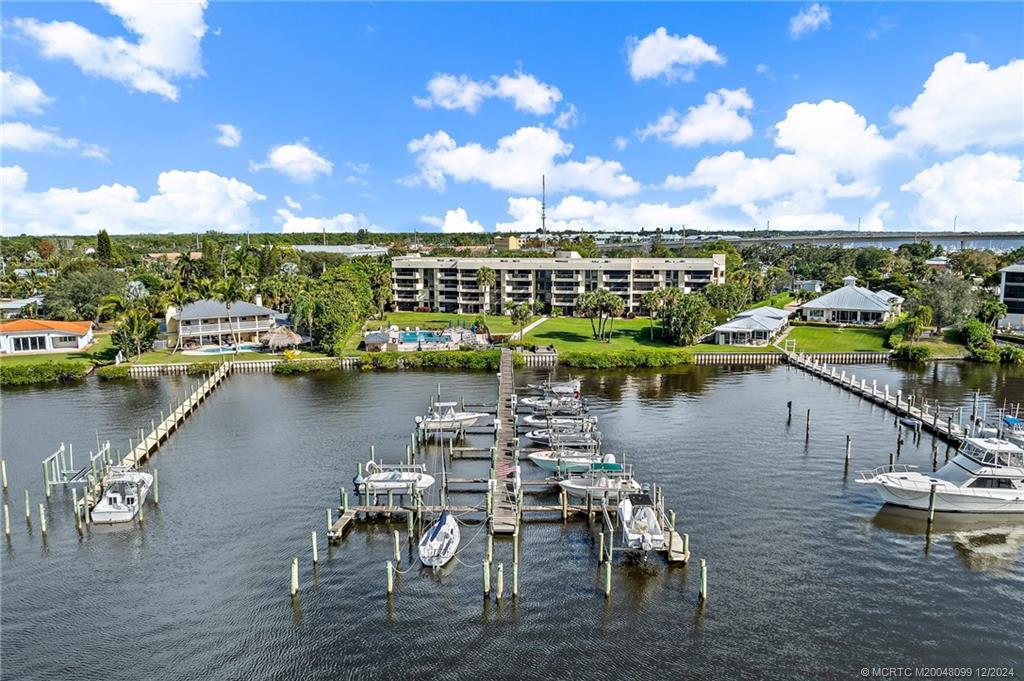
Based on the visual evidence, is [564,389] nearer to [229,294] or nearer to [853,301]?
[229,294]

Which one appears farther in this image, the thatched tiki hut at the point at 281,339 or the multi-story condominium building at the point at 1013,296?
the multi-story condominium building at the point at 1013,296

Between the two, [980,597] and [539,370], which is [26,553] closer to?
[980,597]

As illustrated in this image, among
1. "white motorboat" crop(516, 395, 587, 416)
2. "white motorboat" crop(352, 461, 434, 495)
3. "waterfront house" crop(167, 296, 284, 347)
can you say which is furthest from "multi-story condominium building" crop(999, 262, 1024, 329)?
"waterfront house" crop(167, 296, 284, 347)

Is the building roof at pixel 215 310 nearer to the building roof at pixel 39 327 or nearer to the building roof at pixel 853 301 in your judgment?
the building roof at pixel 39 327

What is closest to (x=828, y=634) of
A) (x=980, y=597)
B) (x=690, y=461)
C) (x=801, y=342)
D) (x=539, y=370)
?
(x=980, y=597)

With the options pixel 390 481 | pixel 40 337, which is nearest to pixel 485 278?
pixel 40 337

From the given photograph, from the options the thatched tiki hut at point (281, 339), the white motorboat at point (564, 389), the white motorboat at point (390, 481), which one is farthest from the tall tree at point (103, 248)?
the white motorboat at point (390, 481)
